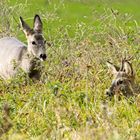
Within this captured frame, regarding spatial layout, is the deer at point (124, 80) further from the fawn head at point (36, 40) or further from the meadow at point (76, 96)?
the fawn head at point (36, 40)

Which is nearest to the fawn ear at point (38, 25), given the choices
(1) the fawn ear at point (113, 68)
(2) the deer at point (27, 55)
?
(2) the deer at point (27, 55)

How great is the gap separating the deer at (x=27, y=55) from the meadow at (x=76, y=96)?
31 centimetres

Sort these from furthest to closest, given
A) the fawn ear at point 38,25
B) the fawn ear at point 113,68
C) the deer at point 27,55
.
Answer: the fawn ear at point 38,25 → the deer at point 27,55 → the fawn ear at point 113,68

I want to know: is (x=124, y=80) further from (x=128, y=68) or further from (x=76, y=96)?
(x=76, y=96)

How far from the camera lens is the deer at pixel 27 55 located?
13.1 metres

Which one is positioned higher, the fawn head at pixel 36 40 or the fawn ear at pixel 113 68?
the fawn head at pixel 36 40

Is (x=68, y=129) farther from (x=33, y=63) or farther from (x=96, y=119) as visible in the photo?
(x=33, y=63)

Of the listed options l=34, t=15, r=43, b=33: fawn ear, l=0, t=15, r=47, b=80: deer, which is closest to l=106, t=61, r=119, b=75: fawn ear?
l=0, t=15, r=47, b=80: deer

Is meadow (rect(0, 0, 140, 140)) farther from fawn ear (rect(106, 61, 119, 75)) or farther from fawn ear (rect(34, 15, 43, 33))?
fawn ear (rect(34, 15, 43, 33))

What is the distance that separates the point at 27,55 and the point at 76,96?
4.54 meters

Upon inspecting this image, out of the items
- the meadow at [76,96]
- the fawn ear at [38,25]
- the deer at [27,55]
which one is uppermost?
the fawn ear at [38,25]

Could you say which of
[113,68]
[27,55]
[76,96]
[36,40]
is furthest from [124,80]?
[27,55]

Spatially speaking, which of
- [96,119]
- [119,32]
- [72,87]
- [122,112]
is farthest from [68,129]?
[119,32]

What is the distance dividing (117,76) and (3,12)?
8.13 meters
